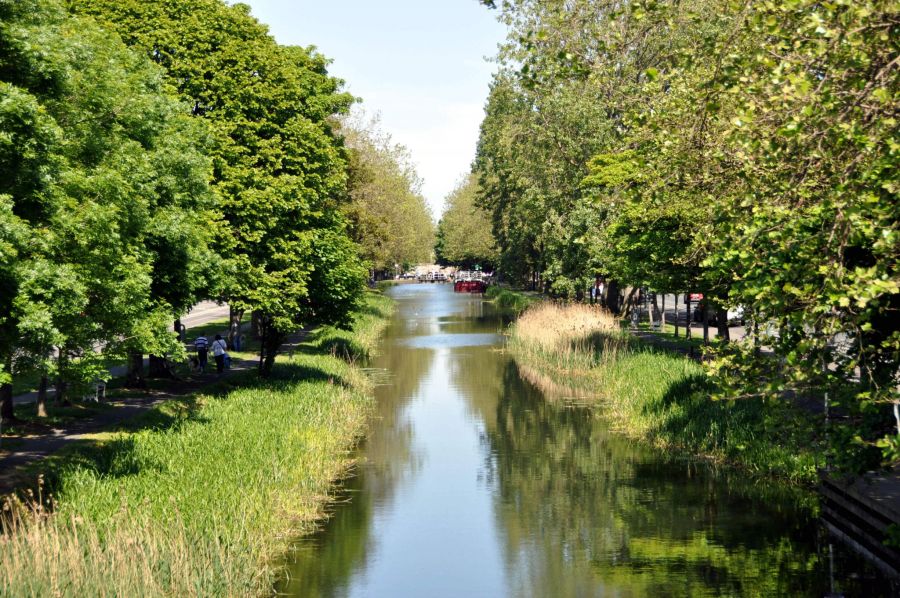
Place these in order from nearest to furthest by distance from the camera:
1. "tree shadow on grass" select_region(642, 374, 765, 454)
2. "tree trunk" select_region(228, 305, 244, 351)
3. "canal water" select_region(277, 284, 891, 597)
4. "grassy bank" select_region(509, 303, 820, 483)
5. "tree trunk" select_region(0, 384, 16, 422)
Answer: "canal water" select_region(277, 284, 891, 597) → "grassy bank" select_region(509, 303, 820, 483) → "tree trunk" select_region(0, 384, 16, 422) → "tree shadow on grass" select_region(642, 374, 765, 454) → "tree trunk" select_region(228, 305, 244, 351)

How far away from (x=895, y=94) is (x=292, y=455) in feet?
54.2

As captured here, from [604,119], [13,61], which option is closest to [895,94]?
[13,61]

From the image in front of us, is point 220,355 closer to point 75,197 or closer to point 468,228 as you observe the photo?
point 75,197

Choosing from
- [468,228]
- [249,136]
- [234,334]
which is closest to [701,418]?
[249,136]

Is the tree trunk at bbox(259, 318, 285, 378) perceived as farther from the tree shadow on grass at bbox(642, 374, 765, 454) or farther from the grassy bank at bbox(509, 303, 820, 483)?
the tree shadow on grass at bbox(642, 374, 765, 454)

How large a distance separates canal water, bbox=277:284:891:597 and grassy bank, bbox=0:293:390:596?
1.00 meters

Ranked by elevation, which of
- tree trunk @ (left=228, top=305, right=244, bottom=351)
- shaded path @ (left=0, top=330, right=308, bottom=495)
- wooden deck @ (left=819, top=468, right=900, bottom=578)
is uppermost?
tree trunk @ (left=228, top=305, right=244, bottom=351)

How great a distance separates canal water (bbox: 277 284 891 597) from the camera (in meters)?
16.6

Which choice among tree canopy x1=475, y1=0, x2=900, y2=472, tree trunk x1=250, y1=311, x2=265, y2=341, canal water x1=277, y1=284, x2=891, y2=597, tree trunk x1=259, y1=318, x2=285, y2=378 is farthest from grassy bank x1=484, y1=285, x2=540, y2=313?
tree canopy x1=475, y1=0, x2=900, y2=472

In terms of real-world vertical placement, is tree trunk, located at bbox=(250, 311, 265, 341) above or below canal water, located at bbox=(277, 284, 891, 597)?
above

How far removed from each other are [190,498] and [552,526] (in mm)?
7313

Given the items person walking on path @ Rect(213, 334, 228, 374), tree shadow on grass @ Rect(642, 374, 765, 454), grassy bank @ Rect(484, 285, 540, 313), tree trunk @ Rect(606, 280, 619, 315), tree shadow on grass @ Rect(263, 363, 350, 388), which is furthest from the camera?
grassy bank @ Rect(484, 285, 540, 313)

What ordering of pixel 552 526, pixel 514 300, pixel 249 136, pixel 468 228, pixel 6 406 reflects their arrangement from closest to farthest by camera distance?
1. pixel 552 526
2. pixel 6 406
3. pixel 249 136
4. pixel 514 300
5. pixel 468 228

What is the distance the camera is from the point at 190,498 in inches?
705
